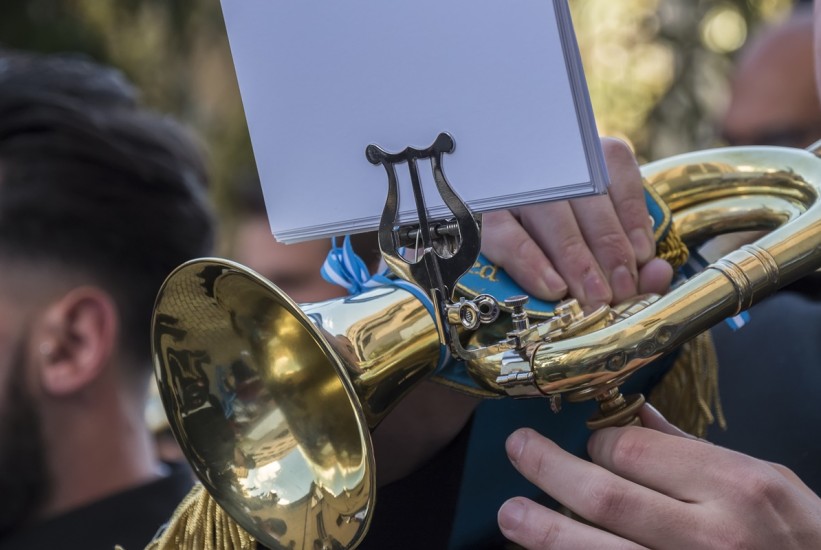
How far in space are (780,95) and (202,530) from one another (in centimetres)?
202

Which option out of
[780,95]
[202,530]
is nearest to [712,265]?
[202,530]

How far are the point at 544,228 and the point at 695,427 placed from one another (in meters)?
0.36

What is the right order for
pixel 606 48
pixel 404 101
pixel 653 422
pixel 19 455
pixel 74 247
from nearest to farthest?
pixel 404 101
pixel 653 422
pixel 19 455
pixel 74 247
pixel 606 48

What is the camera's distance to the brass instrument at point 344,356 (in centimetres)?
87

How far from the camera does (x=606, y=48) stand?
4508mm

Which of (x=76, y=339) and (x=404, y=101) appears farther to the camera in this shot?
(x=76, y=339)

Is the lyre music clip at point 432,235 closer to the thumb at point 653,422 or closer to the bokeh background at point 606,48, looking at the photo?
the thumb at point 653,422

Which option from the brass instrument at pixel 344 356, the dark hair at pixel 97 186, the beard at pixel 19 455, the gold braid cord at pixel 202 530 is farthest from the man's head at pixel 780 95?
the gold braid cord at pixel 202 530

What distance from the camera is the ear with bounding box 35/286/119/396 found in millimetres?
1907

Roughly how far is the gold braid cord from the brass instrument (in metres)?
0.06

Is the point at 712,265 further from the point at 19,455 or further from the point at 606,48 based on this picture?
the point at 606,48

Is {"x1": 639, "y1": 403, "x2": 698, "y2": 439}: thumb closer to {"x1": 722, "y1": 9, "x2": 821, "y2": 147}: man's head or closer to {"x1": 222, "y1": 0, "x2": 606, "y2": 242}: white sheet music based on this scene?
{"x1": 222, "y1": 0, "x2": 606, "y2": 242}: white sheet music

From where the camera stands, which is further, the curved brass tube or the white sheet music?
the curved brass tube

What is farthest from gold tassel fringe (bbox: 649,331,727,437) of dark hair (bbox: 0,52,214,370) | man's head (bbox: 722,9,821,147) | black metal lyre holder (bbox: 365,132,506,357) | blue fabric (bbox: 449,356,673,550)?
man's head (bbox: 722,9,821,147)
